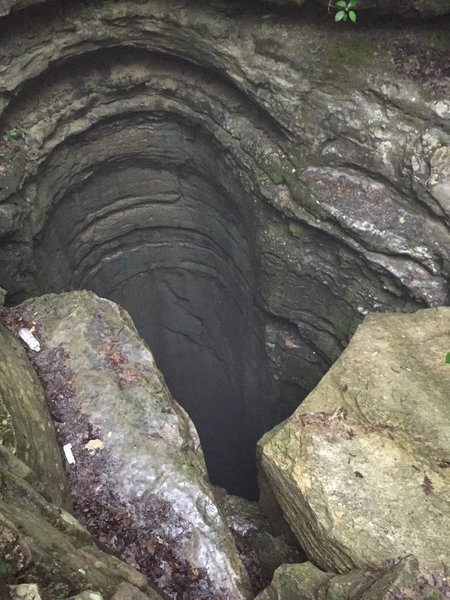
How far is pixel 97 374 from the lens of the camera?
4055 mm

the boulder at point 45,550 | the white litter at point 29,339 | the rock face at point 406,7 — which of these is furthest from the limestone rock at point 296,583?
the rock face at point 406,7

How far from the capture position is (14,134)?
19.0 ft

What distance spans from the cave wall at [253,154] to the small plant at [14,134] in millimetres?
15

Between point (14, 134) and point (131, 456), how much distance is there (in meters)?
4.16

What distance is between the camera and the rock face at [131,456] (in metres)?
3.29

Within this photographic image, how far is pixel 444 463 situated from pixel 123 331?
2721 mm

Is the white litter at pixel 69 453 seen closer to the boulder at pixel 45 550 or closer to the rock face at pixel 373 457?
the boulder at pixel 45 550

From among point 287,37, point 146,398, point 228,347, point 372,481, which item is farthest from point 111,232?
point 372,481

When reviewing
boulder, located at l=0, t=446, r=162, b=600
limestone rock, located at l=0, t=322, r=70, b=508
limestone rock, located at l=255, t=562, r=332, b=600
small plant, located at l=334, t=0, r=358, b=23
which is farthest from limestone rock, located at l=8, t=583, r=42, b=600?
small plant, located at l=334, t=0, r=358, b=23

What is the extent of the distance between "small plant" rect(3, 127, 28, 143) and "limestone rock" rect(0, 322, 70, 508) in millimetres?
2891

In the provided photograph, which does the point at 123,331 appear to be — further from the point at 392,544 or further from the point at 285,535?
the point at 392,544

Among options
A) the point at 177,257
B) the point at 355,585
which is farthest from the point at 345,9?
the point at 177,257

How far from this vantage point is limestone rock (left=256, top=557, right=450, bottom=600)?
2.61 metres

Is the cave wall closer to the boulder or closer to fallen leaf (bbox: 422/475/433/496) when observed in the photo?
fallen leaf (bbox: 422/475/433/496)
